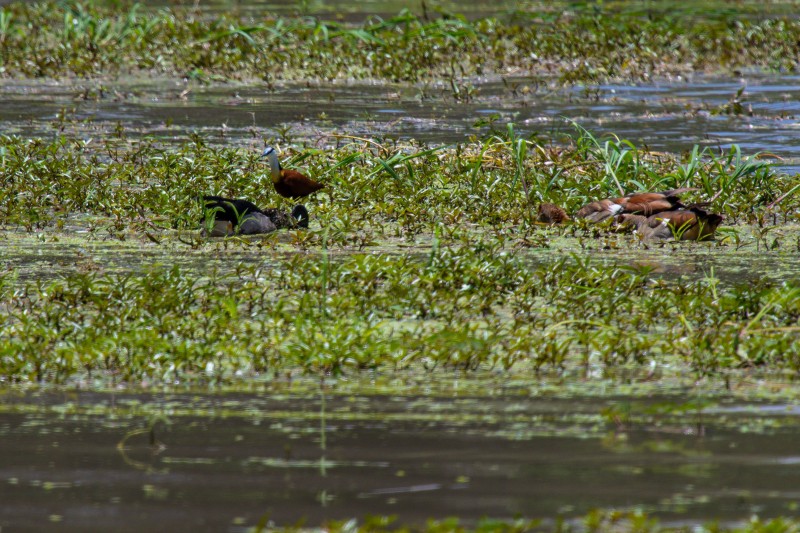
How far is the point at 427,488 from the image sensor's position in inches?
138

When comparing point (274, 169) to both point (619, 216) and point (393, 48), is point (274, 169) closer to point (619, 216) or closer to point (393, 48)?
point (619, 216)

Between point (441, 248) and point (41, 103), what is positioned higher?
point (41, 103)

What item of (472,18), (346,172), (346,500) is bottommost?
(346,500)

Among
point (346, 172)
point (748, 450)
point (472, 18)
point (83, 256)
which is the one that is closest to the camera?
point (748, 450)

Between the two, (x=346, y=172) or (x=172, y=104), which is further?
(x=172, y=104)

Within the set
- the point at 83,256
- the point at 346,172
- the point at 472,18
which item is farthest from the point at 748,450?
the point at 472,18

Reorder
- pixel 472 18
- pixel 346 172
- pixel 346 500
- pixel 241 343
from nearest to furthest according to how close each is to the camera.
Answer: pixel 346 500
pixel 241 343
pixel 346 172
pixel 472 18

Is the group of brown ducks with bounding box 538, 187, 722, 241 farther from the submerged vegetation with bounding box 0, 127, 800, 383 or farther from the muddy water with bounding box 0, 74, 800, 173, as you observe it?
the muddy water with bounding box 0, 74, 800, 173

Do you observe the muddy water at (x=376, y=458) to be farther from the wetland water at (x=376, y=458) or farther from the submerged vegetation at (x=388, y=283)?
the submerged vegetation at (x=388, y=283)

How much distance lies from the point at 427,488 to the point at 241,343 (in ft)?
5.01

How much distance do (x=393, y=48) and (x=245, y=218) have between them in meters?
7.48

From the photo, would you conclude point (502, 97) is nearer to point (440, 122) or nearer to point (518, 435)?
point (440, 122)

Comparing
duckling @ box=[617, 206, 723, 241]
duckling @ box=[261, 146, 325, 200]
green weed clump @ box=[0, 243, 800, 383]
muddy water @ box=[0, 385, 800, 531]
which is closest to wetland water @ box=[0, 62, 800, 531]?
muddy water @ box=[0, 385, 800, 531]

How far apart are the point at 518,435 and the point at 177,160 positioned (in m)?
5.12
